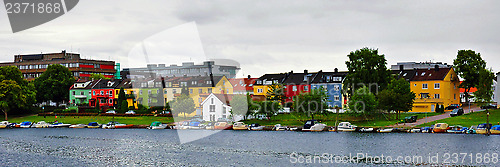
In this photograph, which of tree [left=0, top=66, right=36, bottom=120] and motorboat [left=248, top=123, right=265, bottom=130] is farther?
tree [left=0, top=66, right=36, bottom=120]

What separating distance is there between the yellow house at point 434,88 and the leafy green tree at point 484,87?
23.9ft

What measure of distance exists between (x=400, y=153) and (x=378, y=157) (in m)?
3.81

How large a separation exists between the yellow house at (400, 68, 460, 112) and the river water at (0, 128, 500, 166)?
118 feet

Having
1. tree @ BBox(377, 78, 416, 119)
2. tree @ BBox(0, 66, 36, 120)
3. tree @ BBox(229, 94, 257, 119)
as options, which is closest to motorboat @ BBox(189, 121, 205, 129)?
tree @ BBox(229, 94, 257, 119)

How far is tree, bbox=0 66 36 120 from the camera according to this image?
120688 millimetres

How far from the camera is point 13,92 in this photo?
399ft

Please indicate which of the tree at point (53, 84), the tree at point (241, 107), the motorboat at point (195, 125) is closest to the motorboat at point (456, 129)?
the tree at point (241, 107)

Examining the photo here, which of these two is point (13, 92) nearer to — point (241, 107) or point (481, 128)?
point (241, 107)

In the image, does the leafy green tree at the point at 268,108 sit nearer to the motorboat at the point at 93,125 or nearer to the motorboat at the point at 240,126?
the motorboat at the point at 240,126

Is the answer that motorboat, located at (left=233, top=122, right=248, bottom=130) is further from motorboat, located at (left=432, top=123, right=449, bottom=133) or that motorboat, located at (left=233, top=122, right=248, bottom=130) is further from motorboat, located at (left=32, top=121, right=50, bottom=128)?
motorboat, located at (left=32, top=121, right=50, bottom=128)

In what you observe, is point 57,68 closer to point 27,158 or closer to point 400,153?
point 27,158

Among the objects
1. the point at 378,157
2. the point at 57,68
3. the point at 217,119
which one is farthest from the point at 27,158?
the point at 57,68

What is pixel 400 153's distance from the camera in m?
61.9

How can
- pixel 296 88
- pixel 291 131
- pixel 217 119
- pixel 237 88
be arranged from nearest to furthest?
1. pixel 291 131
2. pixel 217 119
3. pixel 296 88
4. pixel 237 88
